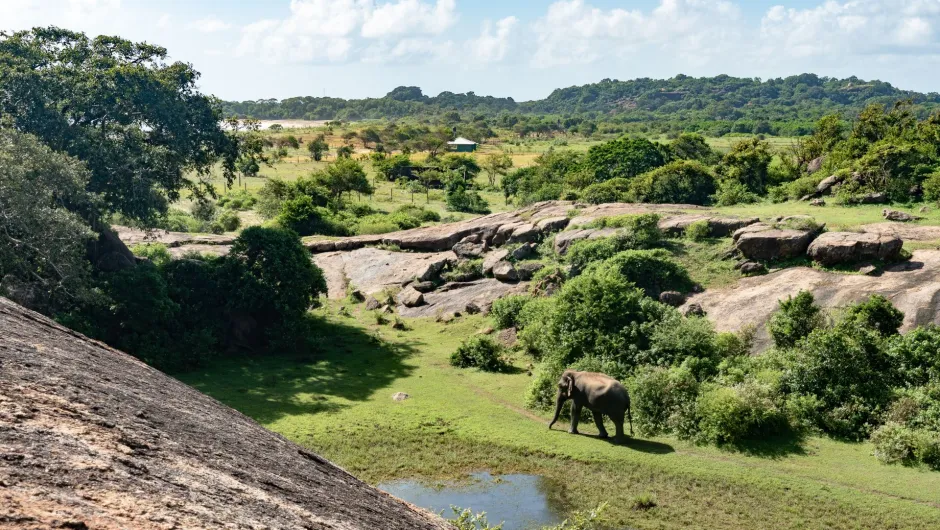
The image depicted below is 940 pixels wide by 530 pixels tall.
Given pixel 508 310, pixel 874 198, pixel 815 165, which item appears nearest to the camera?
pixel 508 310

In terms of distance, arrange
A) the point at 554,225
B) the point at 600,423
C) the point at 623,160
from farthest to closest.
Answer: the point at 623,160, the point at 554,225, the point at 600,423

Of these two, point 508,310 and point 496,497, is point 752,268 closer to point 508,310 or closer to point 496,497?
point 508,310

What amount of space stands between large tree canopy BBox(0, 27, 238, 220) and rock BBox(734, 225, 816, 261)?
19.3 metres

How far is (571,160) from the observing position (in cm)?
5994

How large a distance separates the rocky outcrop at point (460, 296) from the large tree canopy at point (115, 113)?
931 cm

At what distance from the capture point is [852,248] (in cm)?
2412

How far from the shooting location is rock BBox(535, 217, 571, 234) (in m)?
33.8

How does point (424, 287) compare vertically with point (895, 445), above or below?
above

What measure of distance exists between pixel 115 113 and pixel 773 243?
23.0 meters

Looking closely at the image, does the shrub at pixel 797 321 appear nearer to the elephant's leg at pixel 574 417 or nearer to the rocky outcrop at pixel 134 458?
the elephant's leg at pixel 574 417

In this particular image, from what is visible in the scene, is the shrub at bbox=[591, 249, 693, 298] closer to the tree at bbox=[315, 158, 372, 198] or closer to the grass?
the grass

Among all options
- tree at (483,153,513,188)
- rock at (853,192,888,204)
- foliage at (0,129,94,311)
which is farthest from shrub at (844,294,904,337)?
tree at (483,153,513,188)

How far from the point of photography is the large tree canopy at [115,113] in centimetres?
2648

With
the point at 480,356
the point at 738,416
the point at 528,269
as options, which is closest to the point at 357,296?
the point at 528,269
